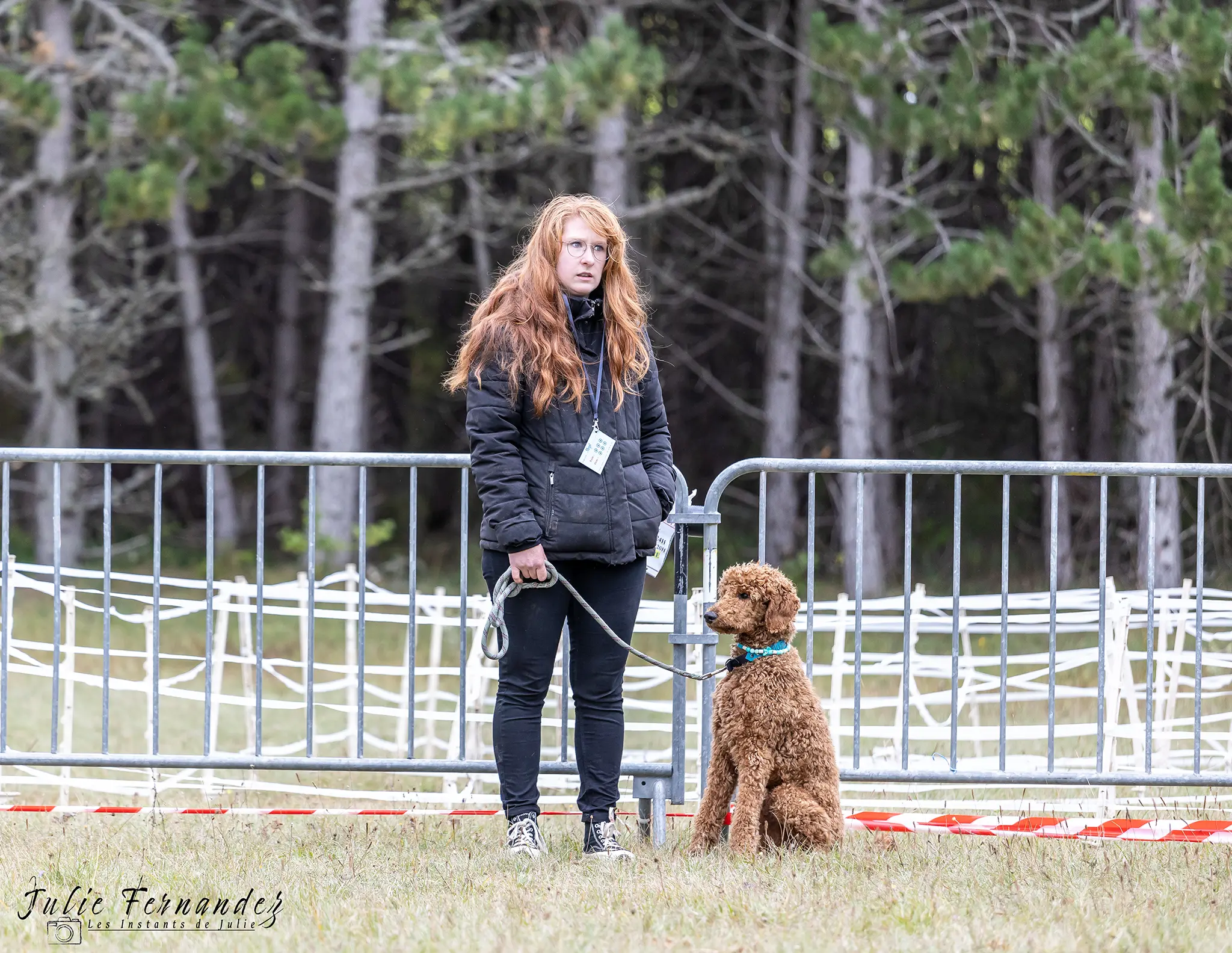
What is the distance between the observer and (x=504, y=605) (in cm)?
450

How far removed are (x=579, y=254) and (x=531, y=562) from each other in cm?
96

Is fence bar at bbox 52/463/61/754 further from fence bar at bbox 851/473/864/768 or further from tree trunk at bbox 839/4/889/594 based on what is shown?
tree trunk at bbox 839/4/889/594

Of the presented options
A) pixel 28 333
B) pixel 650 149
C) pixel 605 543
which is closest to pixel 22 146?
pixel 28 333

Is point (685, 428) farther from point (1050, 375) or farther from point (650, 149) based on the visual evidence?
point (1050, 375)

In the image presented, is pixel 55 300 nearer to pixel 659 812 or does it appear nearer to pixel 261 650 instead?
pixel 261 650

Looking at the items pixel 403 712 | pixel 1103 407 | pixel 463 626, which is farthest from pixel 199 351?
pixel 463 626

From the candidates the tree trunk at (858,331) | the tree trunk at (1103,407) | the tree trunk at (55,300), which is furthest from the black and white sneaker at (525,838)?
the tree trunk at (1103,407)

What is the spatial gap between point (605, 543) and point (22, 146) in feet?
61.8

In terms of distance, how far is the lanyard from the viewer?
14.5ft

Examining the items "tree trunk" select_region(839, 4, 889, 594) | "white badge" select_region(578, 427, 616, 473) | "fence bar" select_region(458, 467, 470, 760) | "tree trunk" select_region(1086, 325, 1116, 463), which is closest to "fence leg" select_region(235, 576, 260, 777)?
"fence bar" select_region(458, 467, 470, 760)

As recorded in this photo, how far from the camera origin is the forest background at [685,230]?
1237cm

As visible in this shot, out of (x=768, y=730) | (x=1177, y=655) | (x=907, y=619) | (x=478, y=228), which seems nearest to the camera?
(x=768, y=730)

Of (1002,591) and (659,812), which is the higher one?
(1002,591)

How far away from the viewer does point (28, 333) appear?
54.9ft
